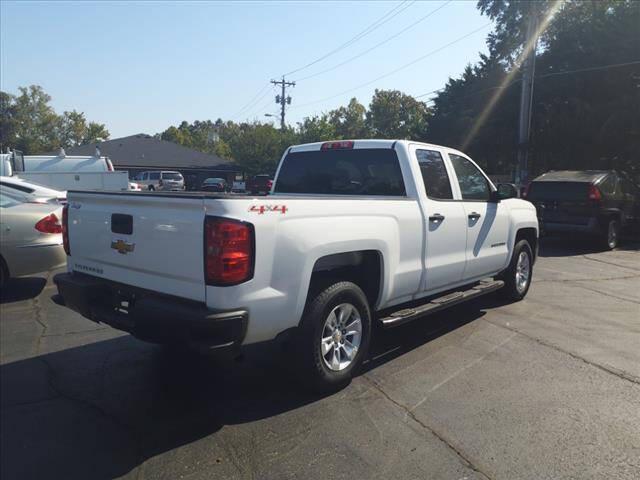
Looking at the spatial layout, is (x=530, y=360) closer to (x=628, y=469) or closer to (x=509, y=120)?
(x=628, y=469)

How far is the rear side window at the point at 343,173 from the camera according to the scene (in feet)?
16.4

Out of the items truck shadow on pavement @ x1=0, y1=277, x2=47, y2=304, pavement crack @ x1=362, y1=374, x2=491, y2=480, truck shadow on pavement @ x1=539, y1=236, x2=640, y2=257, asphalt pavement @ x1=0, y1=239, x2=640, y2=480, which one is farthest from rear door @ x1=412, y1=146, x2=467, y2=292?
truck shadow on pavement @ x1=539, y1=236, x2=640, y2=257

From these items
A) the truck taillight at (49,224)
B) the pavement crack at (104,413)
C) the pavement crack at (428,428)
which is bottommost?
the pavement crack at (104,413)

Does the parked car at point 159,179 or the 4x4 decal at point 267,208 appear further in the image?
the parked car at point 159,179

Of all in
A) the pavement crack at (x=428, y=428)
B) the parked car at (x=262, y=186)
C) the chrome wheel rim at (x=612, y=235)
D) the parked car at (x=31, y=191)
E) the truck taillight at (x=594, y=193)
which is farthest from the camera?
the chrome wheel rim at (x=612, y=235)

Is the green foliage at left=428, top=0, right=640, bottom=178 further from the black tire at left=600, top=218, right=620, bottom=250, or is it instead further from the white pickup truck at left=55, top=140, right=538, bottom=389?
the white pickup truck at left=55, top=140, right=538, bottom=389

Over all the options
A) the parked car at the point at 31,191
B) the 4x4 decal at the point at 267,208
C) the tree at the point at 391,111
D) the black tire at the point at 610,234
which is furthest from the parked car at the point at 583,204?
the tree at the point at 391,111

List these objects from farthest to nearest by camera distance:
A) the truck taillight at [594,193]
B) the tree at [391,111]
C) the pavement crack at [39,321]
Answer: the tree at [391,111]
the truck taillight at [594,193]
the pavement crack at [39,321]

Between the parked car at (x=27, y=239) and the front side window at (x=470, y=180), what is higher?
the front side window at (x=470, y=180)

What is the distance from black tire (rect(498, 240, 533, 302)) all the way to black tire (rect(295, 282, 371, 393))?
10.8 feet

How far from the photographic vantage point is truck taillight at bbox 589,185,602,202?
38.5ft

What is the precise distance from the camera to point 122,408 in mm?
3719

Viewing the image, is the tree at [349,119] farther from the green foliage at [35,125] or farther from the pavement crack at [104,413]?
the pavement crack at [104,413]

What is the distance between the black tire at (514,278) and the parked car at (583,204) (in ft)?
16.9
